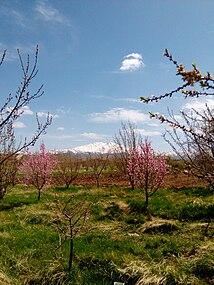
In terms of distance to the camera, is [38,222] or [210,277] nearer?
[210,277]

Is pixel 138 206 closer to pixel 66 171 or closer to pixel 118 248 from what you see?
pixel 118 248

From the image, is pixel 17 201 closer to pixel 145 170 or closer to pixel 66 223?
pixel 66 223

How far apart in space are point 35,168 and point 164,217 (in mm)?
7024

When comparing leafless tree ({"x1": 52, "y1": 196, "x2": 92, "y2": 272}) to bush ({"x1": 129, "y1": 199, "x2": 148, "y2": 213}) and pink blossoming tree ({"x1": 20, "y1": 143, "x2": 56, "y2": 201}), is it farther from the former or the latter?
pink blossoming tree ({"x1": 20, "y1": 143, "x2": 56, "y2": 201})

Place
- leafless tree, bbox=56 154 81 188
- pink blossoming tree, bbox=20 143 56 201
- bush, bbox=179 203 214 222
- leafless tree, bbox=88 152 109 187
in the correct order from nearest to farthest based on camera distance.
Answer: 1. bush, bbox=179 203 214 222
2. pink blossoming tree, bbox=20 143 56 201
3. leafless tree, bbox=56 154 81 188
4. leafless tree, bbox=88 152 109 187

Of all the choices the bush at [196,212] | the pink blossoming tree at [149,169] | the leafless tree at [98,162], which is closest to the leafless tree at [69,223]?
the bush at [196,212]

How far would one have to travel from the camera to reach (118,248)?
635 cm

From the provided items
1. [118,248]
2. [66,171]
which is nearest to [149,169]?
[118,248]

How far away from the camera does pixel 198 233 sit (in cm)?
719

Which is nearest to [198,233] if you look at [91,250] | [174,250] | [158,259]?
[174,250]

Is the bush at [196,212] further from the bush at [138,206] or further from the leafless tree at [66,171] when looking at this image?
the leafless tree at [66,171]

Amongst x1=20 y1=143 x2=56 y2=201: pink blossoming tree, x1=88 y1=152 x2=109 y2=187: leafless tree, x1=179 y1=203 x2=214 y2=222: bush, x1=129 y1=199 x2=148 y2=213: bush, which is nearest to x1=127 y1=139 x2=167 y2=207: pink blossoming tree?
x1=129 y1=199 x2=148 y2=213: bush

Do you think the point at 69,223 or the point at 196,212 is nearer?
the point at 69,223

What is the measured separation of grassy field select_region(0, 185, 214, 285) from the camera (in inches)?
A: 203
